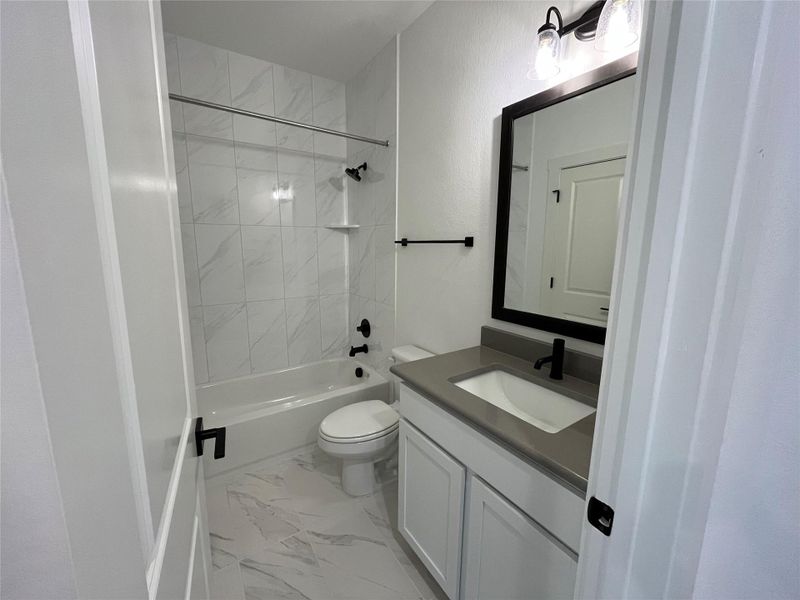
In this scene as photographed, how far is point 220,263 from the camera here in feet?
7.57

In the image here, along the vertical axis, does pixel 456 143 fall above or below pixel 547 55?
below

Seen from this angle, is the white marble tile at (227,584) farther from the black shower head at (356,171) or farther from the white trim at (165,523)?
the black shower head at (356,171)

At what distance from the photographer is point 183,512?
0.55 m

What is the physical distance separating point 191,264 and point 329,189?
1.16m

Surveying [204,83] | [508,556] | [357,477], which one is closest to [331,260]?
[204,83]

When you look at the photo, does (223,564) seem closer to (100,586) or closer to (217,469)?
(217,469)

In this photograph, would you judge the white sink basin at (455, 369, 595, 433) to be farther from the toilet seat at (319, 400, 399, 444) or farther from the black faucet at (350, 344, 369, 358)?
the black faucet at (350, 344, 369, 358)

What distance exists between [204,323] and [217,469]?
972 mm

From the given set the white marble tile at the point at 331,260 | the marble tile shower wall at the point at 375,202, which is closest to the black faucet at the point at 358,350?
the marble tile shower wall at the point at 375,202

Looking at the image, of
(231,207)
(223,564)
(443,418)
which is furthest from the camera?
(231,207)

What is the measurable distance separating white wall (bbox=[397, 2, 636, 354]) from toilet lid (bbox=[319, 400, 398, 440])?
1.54 feet

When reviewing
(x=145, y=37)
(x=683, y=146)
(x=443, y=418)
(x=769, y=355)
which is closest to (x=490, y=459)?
(x=443, y=418)

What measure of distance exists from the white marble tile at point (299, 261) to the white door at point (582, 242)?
6.13ft

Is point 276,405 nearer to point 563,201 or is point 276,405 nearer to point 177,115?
→ point 177,115
